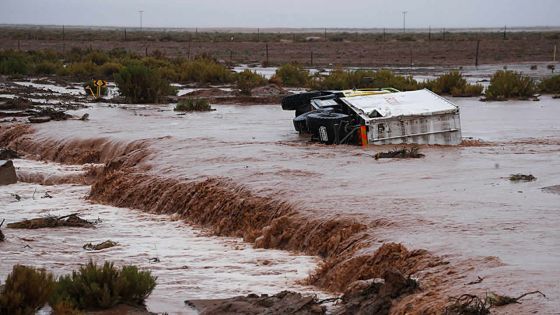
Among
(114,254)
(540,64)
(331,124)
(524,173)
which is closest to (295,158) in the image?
(331,124)

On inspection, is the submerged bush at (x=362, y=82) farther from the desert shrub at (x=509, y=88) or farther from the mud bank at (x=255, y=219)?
the mud bank at (x=255, y=219)

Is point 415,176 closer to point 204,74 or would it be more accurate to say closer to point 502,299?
point 502,299

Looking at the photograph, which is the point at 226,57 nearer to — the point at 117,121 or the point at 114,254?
the point at 117,121

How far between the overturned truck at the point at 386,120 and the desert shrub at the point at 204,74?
2189cm

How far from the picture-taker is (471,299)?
880cm

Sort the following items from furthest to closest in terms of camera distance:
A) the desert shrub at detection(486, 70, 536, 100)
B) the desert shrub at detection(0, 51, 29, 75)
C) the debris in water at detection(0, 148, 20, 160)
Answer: the desert shrub at detection(0, 51, 29, 75)
the desert shrub at detection(486, 70, 536, 100)
the debris in water at detection(0, 148, 20, 160)

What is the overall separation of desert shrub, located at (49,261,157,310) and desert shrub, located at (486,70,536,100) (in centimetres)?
2651

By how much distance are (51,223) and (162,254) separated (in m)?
2.75

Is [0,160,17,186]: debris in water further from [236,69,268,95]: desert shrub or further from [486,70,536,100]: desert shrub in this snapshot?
[486,70,536,100]: desert shrub

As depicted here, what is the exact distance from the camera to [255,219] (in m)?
14.8

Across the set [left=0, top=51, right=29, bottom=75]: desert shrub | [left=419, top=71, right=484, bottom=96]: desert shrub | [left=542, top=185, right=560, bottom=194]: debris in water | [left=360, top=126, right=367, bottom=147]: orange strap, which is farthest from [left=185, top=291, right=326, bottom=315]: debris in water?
[left=0, top=51, right=29, bottom=75]: desert shrub

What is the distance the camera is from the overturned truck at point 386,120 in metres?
21.2

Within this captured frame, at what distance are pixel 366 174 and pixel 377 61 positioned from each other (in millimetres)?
47893

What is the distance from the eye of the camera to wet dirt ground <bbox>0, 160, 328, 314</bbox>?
11.2 meters
